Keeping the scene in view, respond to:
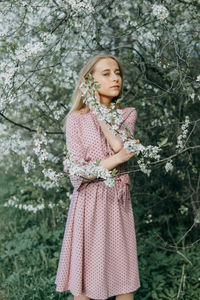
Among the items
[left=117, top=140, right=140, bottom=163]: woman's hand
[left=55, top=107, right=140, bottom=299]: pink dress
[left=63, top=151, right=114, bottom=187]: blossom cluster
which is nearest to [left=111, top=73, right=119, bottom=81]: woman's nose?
[left=55, top=107, right=140, bottom=299]: pink dress

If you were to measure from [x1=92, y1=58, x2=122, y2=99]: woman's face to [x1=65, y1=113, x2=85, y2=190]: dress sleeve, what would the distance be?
252mm

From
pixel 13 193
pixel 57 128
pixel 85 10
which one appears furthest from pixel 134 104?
pixel 13 193

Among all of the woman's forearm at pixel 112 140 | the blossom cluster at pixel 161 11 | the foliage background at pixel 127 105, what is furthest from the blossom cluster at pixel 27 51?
the blossom cluster at pixel 161 11

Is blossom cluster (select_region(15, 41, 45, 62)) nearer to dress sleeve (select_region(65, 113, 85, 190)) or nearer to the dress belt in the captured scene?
dress sleeve (select_region(65, 113, 85, 190))

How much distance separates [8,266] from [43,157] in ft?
7.08

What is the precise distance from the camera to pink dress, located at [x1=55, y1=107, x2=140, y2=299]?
2271 mm

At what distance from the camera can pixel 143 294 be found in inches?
125

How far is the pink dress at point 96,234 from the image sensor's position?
89.4 inches

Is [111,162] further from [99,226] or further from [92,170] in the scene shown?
[99,226]

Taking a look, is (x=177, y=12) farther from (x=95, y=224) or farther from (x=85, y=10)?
(x=95, y=224)

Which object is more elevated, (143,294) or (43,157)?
(43,157)

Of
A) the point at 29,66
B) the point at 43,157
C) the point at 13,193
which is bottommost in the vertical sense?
the point at 13,193

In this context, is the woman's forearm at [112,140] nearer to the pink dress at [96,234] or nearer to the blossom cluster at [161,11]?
the pink dress at [96,234]

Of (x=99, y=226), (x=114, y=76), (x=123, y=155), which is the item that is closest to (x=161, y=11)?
(x=114, y=76)
